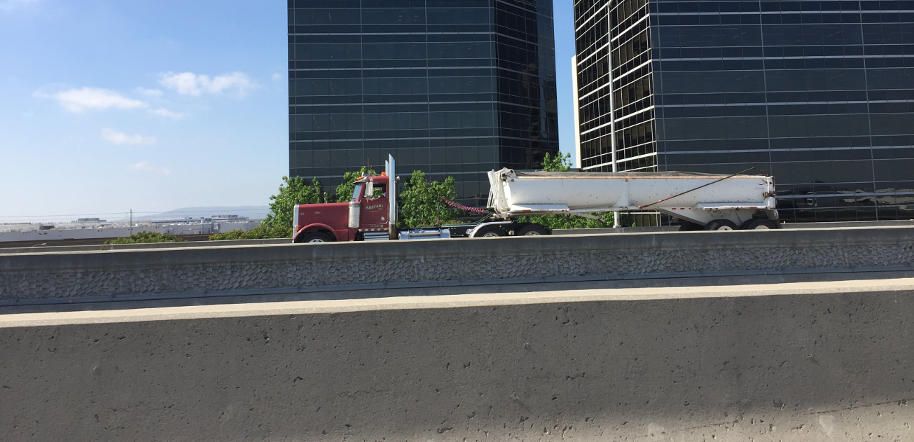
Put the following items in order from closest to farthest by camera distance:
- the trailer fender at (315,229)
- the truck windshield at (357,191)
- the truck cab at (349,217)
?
the trailer fender at (315,229) < the truck cab at (349,217) < the truck windshield at (357,191)

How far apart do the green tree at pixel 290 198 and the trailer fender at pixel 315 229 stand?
24.7m

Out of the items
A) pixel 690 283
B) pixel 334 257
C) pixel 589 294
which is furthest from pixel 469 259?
pixel 589 294

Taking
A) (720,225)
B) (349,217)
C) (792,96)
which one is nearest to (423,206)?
(349,217)

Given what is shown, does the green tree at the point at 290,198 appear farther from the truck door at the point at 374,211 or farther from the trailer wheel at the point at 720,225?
the trailer wheel at the point at 720,225

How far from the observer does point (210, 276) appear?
9133 millimetres

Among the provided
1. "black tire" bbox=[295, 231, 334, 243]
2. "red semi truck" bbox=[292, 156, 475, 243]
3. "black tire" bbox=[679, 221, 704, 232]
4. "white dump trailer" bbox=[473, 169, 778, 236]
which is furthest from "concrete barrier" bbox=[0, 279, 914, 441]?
"black tire" bbox=[679, 221, 704, 232]

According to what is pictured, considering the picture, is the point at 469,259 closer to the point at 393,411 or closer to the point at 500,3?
the point at 393,411

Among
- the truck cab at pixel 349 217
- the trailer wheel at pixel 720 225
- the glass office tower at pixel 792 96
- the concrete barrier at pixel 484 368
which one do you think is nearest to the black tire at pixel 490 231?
the truck cab at pixel 349 217

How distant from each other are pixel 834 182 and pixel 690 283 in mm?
43836

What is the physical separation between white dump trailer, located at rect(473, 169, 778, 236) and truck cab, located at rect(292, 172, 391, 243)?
3891 millimetres

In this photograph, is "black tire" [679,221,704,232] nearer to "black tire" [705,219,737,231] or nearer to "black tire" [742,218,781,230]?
"black tire" [705,219,737,231]

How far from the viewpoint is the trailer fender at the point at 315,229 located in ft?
48.5

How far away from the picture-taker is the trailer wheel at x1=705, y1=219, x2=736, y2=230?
17266 mm

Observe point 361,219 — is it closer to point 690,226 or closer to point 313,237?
point 313,237
